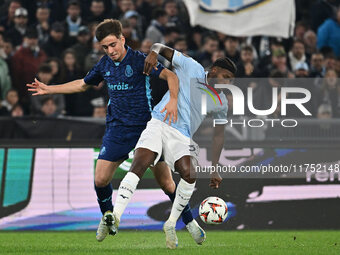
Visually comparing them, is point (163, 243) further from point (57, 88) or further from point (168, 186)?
point (57, 88)

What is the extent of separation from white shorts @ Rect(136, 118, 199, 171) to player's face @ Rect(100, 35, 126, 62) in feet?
2.61

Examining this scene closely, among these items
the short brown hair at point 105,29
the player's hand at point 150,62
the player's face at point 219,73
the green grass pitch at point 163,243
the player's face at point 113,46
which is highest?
the short brown hair at point 105,29

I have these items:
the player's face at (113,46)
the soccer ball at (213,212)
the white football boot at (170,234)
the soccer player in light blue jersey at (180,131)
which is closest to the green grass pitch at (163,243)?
the white football boot at (170,234)

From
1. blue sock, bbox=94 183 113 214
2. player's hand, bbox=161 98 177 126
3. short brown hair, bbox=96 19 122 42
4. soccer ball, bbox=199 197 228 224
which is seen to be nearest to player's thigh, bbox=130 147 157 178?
player's hand, bbox=161 98 177 126

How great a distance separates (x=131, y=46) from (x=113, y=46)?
13.9 ft

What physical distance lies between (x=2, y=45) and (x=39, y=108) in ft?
6.48

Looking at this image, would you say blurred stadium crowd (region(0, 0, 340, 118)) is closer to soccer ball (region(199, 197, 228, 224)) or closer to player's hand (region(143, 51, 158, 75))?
soccer ball (region(199, 197, 228, 224))

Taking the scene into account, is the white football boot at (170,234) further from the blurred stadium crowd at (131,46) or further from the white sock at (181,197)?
the blurred stadium crowd at (131,46)

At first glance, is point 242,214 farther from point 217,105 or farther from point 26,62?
point 26,62

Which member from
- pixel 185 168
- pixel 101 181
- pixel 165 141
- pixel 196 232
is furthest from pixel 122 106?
pixel 196 232

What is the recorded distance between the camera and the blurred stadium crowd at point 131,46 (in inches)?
551

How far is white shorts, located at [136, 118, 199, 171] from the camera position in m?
8.98

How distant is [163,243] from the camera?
32.4 feet

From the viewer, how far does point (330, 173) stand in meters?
11.9
